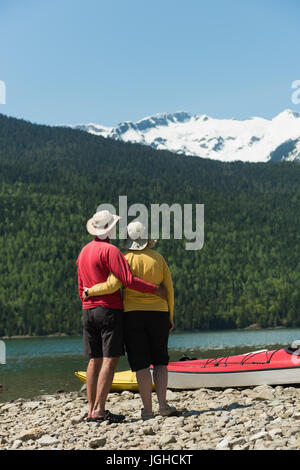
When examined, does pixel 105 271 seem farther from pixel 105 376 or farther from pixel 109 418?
pixel 109 418

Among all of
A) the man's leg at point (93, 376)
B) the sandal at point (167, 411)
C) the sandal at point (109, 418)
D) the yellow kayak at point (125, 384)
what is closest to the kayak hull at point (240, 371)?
the yellow kayak at point (125, 384)

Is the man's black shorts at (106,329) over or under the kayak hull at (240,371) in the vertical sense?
over

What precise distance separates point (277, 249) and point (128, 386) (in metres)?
160

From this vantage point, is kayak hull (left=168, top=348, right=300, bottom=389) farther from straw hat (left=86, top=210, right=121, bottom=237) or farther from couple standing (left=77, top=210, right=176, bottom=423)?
straw hat (left=86, top=210, right=121, bottom=237)

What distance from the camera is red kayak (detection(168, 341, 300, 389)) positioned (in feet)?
43.0

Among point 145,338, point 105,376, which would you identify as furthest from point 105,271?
point 105,376

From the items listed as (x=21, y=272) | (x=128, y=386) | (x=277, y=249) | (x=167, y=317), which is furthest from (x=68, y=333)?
(x=167, y=317)

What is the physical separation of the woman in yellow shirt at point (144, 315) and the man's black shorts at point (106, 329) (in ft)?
0.48

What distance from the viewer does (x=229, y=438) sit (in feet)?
24.0

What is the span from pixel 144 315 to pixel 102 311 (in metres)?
0.61

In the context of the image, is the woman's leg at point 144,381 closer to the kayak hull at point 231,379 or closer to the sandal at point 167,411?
the sandal at point 167,411

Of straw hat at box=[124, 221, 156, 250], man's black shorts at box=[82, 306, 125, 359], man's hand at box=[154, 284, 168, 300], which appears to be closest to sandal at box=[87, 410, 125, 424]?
man's black shorts at box=[82, 306, 125, 359]

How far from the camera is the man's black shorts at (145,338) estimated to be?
28.7 feet
